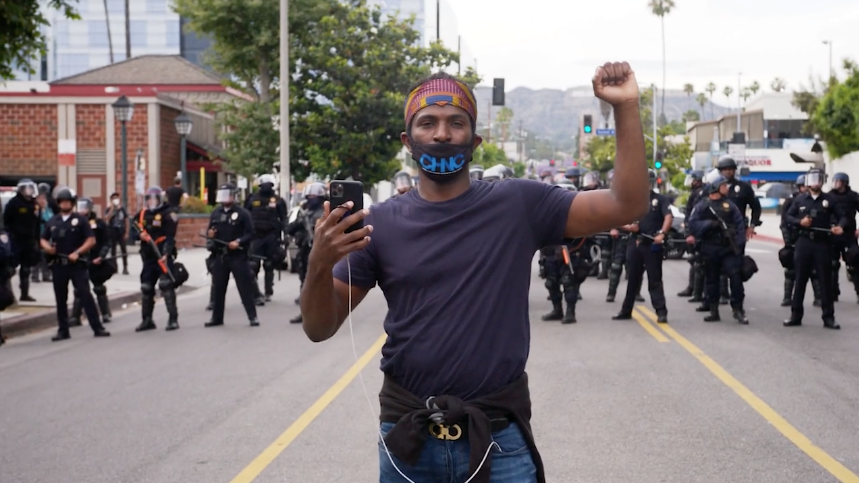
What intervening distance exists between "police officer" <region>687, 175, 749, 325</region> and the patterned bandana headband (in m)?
11.9

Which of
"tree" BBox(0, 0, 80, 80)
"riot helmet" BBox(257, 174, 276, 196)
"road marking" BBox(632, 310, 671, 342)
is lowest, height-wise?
"road marking" BBox(632, 310, 671, 342)

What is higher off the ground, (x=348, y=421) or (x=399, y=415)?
(x=399, y=415)

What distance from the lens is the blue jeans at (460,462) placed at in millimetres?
3434

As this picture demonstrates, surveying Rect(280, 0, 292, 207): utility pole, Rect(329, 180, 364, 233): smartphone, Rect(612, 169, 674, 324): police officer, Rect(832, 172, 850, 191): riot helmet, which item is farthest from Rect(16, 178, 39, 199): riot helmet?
Rect(329, 180, 364, 233): smartphone

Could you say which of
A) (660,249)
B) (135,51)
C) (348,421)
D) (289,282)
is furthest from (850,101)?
(135,51)

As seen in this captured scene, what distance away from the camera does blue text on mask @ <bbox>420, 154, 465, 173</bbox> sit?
3.52 metres

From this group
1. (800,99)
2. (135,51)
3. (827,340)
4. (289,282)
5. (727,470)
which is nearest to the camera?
(727,470)

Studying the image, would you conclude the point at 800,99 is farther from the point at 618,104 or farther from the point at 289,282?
the point at 618,104

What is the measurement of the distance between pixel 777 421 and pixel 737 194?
8.63m

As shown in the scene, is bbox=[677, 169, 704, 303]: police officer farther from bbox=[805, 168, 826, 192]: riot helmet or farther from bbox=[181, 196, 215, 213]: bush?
bbox=[181, 196, 215, 213]: bush

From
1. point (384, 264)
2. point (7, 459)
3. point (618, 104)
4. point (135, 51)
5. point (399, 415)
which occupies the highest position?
point (135, 51)

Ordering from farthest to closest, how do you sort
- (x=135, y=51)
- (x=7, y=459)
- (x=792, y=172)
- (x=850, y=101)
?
1. (x=135, y=51)
2. (x=792, y=172)
3. (x=850, y=101)
4. (x=7, y=459)

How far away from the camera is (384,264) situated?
354 centimetres

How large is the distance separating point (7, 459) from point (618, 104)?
5.96m
